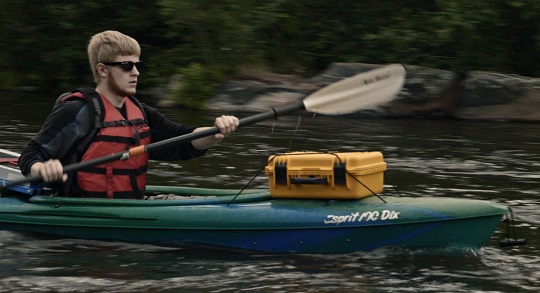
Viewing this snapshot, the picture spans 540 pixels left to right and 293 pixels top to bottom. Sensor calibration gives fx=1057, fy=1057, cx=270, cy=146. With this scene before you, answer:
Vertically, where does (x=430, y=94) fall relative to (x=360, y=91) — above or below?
below

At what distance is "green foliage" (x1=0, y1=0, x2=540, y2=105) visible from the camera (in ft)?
42.3

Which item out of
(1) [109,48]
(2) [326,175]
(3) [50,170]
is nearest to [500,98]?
(2) [326,175]

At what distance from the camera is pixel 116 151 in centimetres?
541

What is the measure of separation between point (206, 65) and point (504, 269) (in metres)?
8.65

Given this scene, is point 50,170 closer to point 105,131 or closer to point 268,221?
point 105,131

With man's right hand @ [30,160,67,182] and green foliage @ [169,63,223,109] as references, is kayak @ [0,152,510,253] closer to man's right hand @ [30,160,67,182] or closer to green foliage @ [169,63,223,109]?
man's right hand @ [30,160,67,182]

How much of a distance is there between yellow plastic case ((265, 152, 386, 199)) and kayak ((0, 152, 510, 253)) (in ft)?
0.16

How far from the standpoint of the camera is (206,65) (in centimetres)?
1332

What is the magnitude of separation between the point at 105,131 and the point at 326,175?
1175mm

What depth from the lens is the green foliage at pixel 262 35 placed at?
12.9m

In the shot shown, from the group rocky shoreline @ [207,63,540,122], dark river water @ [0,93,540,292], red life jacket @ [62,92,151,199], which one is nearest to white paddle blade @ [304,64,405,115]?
dark river water @ [0,93,540,292]

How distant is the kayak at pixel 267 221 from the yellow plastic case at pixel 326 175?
1.9 inches

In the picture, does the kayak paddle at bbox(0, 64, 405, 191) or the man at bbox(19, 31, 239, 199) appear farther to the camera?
the kayak paddle at bbox(0, 64, 405, 191)

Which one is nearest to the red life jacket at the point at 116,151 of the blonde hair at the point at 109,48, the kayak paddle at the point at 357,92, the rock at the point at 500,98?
the blonde hair at the point at 109,48
